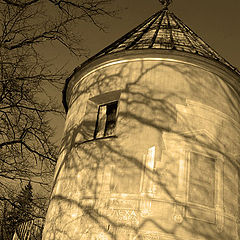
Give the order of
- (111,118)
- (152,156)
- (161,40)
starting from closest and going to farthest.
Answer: (152,156) < (111,118) < (161,40)

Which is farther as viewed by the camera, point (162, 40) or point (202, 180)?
point (162, 40)

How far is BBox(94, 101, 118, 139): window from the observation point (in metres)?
11.5

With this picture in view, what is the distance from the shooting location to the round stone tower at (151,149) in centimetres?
964

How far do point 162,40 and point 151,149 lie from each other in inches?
169

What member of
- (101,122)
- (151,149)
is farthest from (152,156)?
(101,122)

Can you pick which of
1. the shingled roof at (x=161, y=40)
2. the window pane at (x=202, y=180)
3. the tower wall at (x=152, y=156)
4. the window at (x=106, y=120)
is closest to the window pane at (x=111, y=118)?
the window at (x=106, y=120)

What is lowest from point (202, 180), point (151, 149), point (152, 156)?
point (202, 180)

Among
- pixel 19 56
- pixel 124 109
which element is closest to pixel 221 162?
pixel 124 109

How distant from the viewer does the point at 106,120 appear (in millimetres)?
11797

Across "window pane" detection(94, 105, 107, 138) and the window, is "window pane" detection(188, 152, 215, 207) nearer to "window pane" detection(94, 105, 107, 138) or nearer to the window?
the window

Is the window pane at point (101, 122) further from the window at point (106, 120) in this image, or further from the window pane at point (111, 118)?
the window pane at point (111, 118)

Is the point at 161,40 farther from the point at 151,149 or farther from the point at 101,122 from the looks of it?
the point at 151,149

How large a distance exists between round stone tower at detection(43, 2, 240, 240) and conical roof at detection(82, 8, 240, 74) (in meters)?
0.08

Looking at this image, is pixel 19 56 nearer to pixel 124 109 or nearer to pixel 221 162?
pixel 124 109
